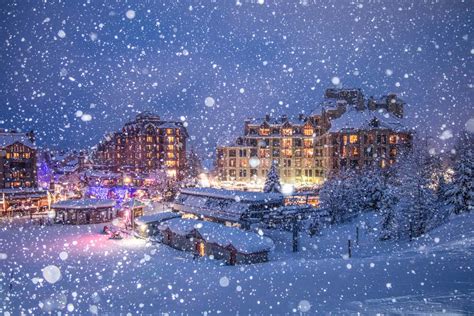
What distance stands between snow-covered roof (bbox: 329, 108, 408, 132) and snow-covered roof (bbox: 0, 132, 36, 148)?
168ft

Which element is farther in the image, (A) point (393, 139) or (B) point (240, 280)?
(A) point (393, 139)

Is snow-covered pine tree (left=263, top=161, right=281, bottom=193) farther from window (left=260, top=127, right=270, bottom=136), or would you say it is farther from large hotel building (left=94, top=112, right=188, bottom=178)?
large hotel building (left=94, top=112, right=188, bottom=178)

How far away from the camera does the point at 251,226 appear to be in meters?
35.5

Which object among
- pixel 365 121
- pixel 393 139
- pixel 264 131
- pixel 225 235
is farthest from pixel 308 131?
pixel 225 235

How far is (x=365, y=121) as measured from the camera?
189ft

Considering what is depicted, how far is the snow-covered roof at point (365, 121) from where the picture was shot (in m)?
57.2

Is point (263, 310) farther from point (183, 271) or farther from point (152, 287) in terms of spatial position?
point (183, 271)

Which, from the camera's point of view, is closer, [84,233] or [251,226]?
[251,226]

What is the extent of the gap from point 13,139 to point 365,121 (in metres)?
57.7

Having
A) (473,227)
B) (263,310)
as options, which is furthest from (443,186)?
(263,310)

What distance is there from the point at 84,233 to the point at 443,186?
3792 centimetres

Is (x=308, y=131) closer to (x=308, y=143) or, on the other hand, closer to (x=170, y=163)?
(x=308, y=143)

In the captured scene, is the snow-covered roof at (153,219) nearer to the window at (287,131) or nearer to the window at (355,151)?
the window at (355,151)

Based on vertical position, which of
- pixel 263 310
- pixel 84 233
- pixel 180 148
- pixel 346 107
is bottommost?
pixel 84 233
